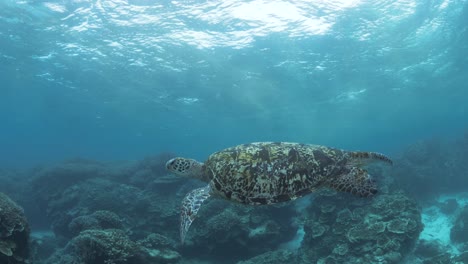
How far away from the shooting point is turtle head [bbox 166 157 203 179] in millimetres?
7365

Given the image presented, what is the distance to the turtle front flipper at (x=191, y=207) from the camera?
245 inches

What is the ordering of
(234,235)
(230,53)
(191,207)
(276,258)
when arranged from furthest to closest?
(230,53) < (234,235) < (276,258) < (191,207)

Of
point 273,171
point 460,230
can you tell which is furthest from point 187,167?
point 460,230

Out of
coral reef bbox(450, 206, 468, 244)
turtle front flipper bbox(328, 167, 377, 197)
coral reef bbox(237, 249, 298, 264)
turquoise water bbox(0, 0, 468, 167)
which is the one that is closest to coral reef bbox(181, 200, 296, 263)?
coral reef bbox(237, 249, 298, 264)

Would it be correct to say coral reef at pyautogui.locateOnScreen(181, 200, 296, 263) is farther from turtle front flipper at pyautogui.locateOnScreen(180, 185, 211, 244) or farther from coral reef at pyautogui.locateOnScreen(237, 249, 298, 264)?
turtle front flipper at pyautogui.locateOnScreen(180, 185, 211, 244)

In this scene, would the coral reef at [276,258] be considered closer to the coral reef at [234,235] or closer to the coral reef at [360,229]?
the coral reef at [360,229]

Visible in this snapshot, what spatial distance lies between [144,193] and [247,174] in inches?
467

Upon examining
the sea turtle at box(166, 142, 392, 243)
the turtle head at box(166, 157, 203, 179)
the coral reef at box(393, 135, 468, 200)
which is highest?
the sea turtle at box(166, 142, 392, 243)

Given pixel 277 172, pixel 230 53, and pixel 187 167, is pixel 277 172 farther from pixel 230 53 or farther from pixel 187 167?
pixel 230 53

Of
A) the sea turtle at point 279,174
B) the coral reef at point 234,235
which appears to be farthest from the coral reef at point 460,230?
the sea turtle at point 279,174

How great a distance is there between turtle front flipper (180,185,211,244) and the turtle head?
581mm

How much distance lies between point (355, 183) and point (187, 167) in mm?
3901

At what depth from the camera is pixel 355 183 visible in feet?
19.2

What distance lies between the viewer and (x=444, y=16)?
2072 centimetres
